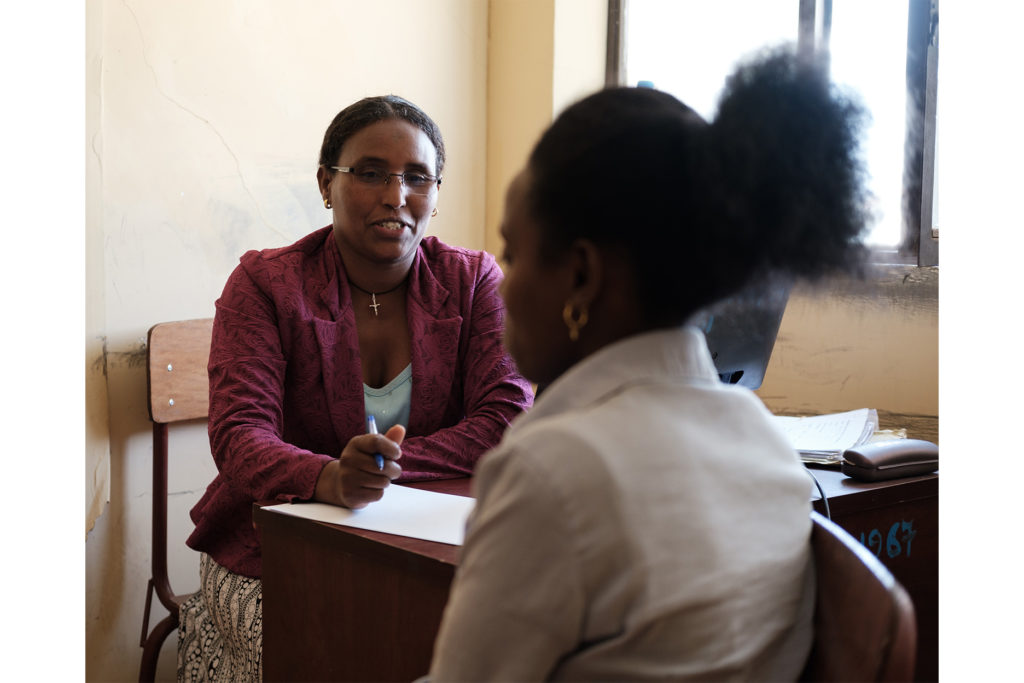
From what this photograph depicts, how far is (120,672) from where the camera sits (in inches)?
94.6

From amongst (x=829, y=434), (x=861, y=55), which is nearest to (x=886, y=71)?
(x=861, y=55)

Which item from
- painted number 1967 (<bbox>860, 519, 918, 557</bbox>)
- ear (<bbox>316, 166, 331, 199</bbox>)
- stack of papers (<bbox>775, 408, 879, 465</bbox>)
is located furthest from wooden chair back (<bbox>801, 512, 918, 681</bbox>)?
ear (<bbox>316, 166, 331, 199</bbox>)

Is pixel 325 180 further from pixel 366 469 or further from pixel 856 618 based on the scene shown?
pixel 856 618

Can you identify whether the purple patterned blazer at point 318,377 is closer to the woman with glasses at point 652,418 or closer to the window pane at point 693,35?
the woman with glasses at point 652,418

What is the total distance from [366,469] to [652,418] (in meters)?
0.66

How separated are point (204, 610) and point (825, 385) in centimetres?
166

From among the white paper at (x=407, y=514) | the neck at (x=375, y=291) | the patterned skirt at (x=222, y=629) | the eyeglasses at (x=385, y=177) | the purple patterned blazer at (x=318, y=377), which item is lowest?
the patterned skirt at (x=222, y=629)

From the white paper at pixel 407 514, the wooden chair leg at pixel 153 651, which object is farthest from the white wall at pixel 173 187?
the white paper at pixel 407 514

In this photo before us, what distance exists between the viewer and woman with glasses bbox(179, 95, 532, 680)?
1.58m

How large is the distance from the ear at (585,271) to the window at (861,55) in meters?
1.26

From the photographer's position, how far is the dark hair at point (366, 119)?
174 centimetres

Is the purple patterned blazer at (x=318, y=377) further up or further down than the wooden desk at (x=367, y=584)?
further up

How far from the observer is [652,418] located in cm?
70
